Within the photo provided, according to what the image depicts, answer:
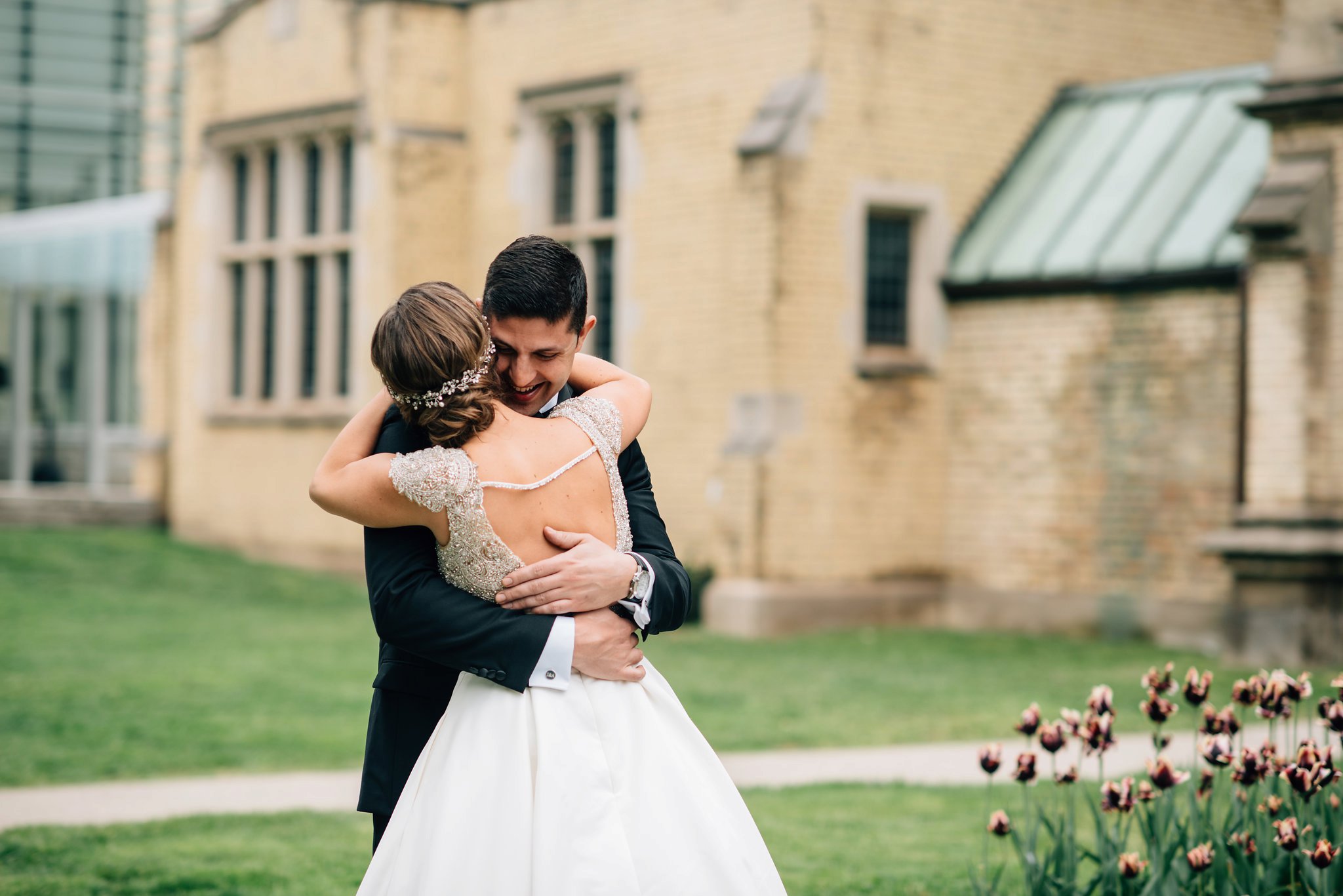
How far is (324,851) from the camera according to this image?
706 centimetres

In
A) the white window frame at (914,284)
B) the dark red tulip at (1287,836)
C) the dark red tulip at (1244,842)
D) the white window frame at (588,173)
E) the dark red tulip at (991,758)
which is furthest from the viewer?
the white window frame at (588,173)

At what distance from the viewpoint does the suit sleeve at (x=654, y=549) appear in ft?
12.2

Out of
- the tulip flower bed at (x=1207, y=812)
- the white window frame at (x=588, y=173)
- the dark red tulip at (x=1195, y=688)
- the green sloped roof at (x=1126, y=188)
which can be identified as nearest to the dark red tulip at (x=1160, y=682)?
the tulip flower bed at (x=1207, y=812)

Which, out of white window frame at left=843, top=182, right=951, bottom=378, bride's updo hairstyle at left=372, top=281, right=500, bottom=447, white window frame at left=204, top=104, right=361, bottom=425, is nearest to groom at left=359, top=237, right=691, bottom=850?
bride's updo hairstyle at left=372, top=281, right=500, bottom=447

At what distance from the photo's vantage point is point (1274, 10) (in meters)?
19.4

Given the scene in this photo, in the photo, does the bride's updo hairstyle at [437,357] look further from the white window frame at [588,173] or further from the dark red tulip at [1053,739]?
the white window frame at [588,173]

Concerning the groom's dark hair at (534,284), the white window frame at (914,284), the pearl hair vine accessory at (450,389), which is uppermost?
the white window frame at (914,284)

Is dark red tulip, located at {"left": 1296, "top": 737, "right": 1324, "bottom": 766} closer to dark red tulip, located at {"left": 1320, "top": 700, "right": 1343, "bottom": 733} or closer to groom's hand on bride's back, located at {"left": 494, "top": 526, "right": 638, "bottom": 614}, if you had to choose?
dark red tulip, located at {"left": 1320, "top": 700, "right": 1343, "bottom": 733}

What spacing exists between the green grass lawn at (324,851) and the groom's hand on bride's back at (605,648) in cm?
303

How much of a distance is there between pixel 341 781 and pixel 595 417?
5.49 m

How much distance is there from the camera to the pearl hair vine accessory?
3.42 meters

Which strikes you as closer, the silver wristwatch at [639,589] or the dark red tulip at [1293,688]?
the silver wristwatch at [639,589]

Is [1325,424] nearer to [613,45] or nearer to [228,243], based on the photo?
[613,45]

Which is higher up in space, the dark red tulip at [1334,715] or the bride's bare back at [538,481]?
the bride's bare back at [538,481]
